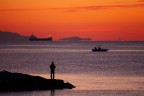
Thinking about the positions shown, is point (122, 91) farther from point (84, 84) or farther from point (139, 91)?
point (84, 84)

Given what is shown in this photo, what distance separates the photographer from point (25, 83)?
1869 inches

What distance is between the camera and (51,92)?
149 feet

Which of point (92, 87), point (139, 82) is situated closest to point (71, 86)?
point (92, 87)

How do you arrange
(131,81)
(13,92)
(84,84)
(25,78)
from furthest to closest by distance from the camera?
(131,81) < (84,84) < (25,78) < (13,92)

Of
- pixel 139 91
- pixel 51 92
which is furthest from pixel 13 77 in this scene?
pixel 139 91

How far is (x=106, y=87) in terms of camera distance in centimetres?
4925

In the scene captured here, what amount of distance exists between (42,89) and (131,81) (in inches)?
526

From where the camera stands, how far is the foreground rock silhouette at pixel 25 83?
46594mm

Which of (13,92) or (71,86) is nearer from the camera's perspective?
(13,92)

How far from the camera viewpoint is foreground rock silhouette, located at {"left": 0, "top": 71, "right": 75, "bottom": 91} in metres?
46.6

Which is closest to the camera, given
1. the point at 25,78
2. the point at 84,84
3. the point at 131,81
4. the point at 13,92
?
the point at 13,92

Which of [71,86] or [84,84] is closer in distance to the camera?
[71,86]

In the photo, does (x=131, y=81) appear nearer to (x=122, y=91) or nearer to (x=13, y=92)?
(x=122, y=91)

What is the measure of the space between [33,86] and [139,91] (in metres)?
9.99
